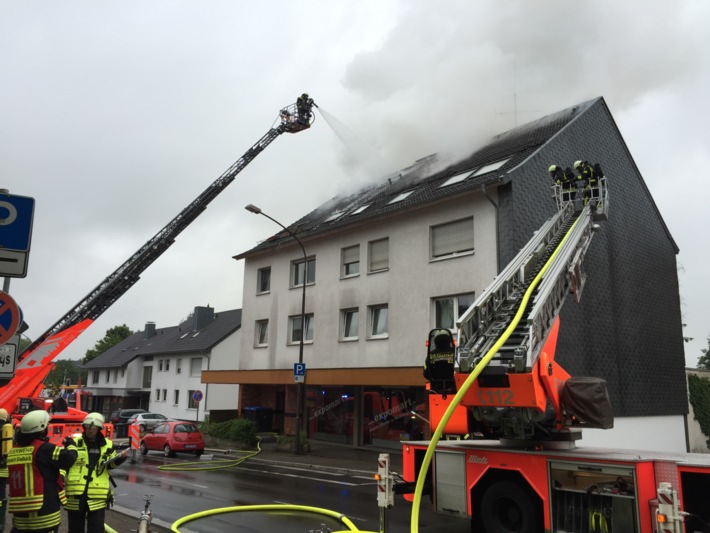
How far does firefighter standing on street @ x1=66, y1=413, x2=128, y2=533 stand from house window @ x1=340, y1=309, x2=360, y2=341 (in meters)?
15.3

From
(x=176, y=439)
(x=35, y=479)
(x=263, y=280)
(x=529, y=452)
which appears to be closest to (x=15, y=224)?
(x=35, y=479)

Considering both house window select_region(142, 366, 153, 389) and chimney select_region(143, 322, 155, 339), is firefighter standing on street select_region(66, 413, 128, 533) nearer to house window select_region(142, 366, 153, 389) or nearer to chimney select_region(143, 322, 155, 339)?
house window select_region(142, 366, 153, 389)

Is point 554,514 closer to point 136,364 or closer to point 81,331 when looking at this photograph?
point 81,331

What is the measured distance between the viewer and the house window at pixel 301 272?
923 inches

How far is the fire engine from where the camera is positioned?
614 centimetres

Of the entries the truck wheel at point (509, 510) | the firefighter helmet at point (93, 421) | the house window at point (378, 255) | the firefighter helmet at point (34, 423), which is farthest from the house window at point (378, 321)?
the firefighter helmet at point (34, 423)

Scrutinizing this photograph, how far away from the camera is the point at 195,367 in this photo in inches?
1487

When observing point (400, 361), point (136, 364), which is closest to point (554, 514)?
point (400, 361)

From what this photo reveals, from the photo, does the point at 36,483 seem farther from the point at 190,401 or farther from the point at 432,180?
the point at 190,401

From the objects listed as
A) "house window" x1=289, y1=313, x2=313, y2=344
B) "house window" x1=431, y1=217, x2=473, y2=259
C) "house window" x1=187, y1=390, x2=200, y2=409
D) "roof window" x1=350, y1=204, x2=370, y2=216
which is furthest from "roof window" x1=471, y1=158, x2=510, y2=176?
"house window" x1=187, y1=390, x2=200, y2=409

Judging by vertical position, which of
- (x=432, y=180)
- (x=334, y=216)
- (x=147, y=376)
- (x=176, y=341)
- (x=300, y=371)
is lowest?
(x=147, y=376)

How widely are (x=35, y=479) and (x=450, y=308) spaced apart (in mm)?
13915

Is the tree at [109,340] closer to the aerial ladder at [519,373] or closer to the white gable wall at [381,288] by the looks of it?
the white gable wall at [381,288]

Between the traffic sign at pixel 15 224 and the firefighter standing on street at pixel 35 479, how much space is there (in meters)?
1.57
